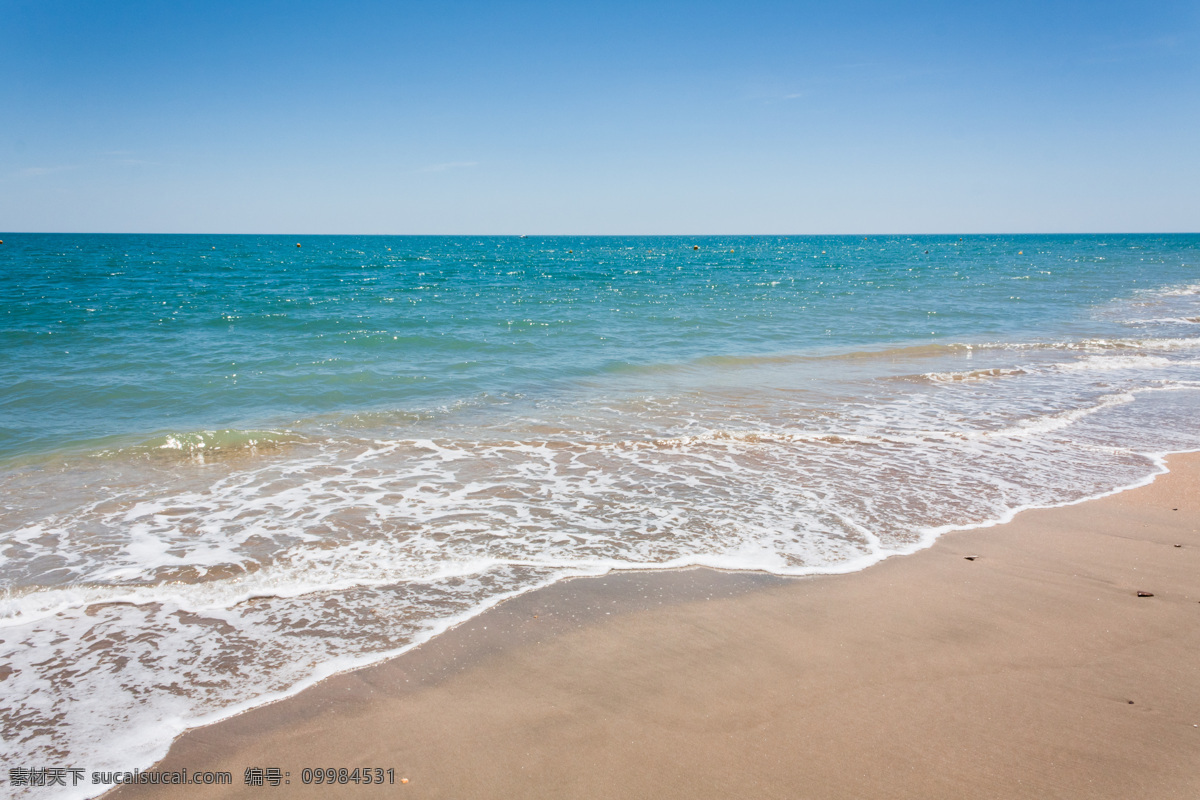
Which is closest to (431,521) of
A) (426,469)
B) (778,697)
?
(426,469)

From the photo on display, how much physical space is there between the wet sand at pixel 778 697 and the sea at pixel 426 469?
0.38 m

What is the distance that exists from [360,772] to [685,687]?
1741mm

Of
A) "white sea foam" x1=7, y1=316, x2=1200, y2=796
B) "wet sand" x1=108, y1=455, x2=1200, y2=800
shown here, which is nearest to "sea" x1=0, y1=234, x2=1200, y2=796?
"white sea foam" x1=7, y1=316, x2=1200, y2=796

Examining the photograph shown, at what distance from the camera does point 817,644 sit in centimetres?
415

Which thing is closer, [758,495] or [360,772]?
[360,772]

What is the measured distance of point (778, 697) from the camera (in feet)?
11.9

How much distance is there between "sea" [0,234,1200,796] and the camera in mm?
4312

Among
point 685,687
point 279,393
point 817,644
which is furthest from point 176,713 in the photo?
point 279,393

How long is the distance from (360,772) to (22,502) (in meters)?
6.16

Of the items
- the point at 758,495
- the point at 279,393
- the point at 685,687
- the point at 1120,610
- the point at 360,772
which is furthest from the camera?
the point at 279,393

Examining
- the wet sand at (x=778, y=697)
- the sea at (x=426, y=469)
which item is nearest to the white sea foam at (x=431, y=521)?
the sea at (x=426, y=469)

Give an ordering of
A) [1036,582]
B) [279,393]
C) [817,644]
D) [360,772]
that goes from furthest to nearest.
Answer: [279,393] → [1036,582] → [817,644] → [360,772]

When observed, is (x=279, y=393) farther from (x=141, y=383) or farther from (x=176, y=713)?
(x=176, y=713)

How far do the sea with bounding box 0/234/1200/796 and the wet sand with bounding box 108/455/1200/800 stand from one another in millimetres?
382
